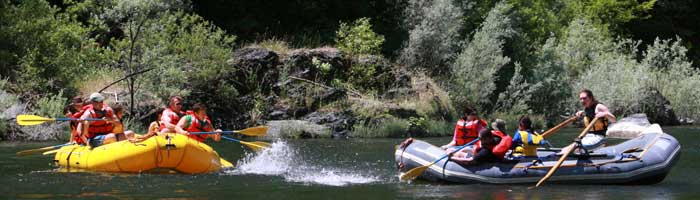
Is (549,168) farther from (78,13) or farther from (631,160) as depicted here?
(78,13)

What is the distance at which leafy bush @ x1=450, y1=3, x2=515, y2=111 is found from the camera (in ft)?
100

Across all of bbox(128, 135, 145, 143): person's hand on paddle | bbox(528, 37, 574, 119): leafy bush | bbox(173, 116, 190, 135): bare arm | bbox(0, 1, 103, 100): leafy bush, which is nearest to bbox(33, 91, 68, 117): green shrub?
bbox(0, 1, 103, 100): leafy bush

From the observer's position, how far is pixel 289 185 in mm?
13656

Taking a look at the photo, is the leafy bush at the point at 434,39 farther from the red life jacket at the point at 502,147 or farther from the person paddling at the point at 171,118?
the red life jacket at the point at 502,147

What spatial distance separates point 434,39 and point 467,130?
Result: 57.1 ft

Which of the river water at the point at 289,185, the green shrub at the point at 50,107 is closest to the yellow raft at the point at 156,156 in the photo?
the river water at the point at 289,185

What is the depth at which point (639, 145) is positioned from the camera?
46.1 ft

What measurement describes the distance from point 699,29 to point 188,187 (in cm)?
4082

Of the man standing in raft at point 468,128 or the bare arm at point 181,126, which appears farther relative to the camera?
the bare arm at point 181,126

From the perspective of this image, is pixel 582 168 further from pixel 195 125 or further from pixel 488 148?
pixel 195 125

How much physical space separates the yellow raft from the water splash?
68 cm

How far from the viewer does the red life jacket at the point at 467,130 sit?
14.4m

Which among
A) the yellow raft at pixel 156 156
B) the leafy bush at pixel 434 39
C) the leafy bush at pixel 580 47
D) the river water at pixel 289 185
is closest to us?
the river water at pixel 289 185

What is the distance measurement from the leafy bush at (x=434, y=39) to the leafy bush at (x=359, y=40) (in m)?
1.11
